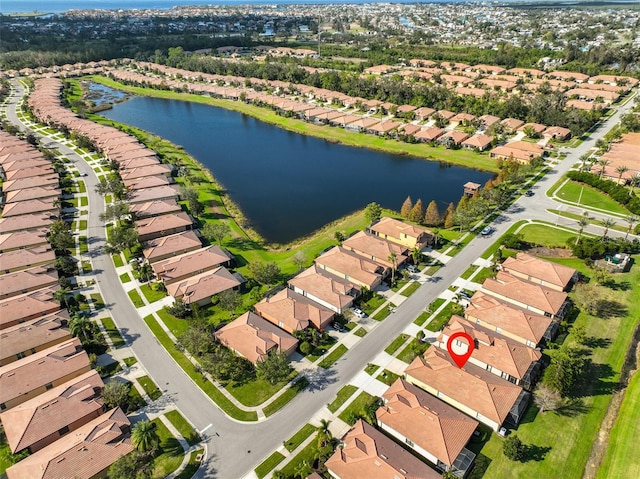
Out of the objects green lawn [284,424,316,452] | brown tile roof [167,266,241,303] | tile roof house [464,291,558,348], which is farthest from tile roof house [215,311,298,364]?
tile roof house [464,291,558,348]

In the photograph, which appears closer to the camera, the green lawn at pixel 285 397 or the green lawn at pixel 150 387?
the green lawn at pixel 285 397

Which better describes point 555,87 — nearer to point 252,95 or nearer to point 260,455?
point 252,95

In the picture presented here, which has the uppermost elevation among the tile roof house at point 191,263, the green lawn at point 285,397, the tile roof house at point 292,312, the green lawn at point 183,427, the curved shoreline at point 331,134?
the curved shoreline at point 331,134

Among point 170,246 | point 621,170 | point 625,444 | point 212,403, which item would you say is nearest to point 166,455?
point 212,403

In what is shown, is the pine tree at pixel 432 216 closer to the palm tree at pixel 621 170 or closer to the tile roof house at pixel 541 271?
the tile roof house at pixel 541 271

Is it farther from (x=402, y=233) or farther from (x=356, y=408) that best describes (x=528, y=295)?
(x=356, y=408)

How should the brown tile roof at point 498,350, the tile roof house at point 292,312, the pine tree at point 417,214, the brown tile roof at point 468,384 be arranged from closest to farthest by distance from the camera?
the brown tile roof at point 468,384 < the brown tile roof at point 498,350 < the tile roof house at point 292,312 < the pine tree at point 417,214

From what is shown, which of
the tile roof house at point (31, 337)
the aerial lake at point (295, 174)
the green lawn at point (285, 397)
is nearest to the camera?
the green lawn at point (285, 397)

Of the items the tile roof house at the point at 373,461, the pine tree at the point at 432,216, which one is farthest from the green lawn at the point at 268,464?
the pine tree at the point at 432,216
